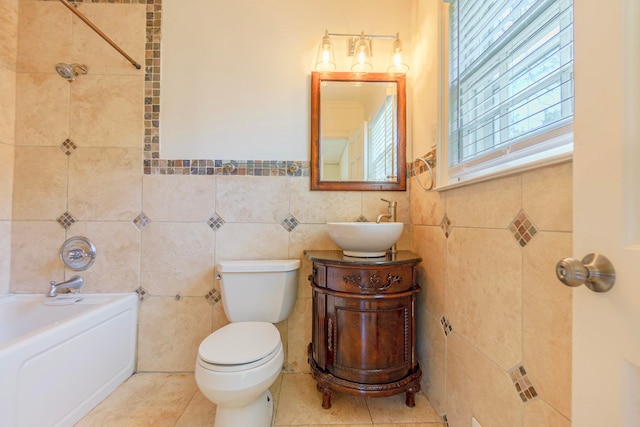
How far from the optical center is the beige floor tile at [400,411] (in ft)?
4.37

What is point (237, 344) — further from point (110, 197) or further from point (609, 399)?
point (110, 197)

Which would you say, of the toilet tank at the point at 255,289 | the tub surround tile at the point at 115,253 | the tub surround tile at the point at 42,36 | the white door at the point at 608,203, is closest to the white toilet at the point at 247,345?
the toilet tank at the point at 255,289

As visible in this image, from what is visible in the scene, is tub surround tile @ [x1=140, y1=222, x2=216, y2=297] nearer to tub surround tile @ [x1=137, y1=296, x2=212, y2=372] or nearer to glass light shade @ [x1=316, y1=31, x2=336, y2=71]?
tub surround tile @ [x1=137, y1=296, x2=212, y2=372]

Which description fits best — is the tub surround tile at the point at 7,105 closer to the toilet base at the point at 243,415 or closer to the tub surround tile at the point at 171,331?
the tub surround tile at the point at 171,331

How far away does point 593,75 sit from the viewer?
442 millimetres

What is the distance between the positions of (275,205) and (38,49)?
5.86ft

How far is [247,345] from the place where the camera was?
3.93ft

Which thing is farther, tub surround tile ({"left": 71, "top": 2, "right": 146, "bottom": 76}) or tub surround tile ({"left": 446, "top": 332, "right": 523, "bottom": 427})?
tub surround tile ({"left": 71, "top": 2, "right": 146, "bottom": 76})

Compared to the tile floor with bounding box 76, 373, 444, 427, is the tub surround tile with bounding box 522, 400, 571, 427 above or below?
above

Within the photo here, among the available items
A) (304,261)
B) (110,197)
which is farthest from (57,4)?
(304,261)

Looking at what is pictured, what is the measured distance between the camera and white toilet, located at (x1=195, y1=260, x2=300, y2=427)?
3.54 ft

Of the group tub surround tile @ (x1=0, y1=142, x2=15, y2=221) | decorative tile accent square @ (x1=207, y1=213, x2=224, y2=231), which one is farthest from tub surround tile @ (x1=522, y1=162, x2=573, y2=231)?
tub surround tile @ (x1=0, y1=142, x2=15, y2=221)

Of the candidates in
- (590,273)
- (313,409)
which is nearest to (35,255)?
(313,409)

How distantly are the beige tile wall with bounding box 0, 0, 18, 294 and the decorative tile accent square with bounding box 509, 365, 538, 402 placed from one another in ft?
8.77
